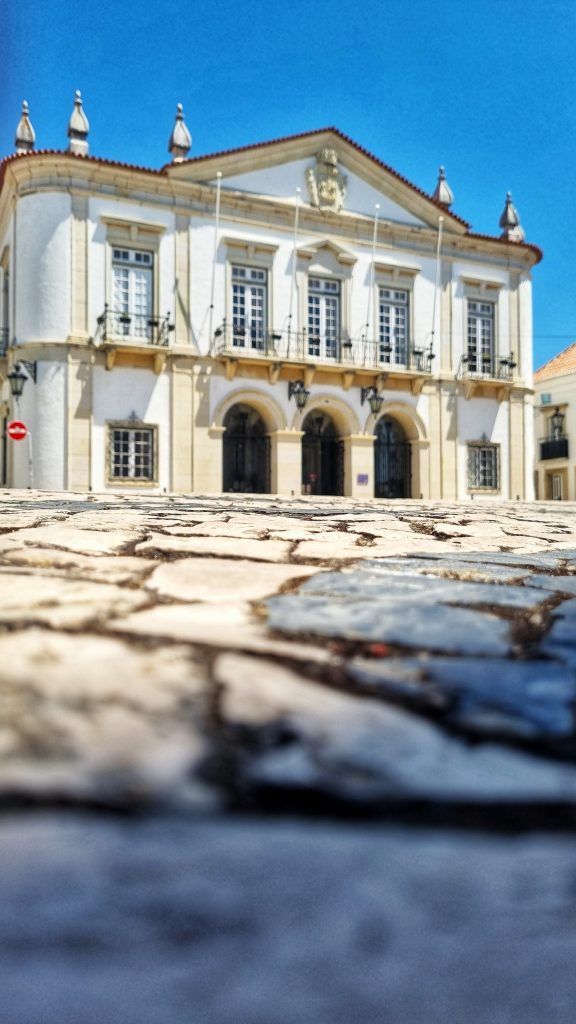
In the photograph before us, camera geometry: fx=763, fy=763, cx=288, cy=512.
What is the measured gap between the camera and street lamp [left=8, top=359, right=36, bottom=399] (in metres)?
17.2

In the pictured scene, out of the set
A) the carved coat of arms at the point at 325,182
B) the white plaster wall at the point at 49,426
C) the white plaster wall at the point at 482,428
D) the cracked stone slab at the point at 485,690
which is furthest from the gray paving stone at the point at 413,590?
the white plaster wall at the point at 482,428

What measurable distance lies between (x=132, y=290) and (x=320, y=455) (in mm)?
6807

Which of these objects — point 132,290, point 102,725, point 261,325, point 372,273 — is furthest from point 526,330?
A: point 102,725

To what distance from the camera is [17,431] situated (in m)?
17.5

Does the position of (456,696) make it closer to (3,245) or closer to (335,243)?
(335,243)

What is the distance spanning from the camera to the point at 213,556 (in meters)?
3.01

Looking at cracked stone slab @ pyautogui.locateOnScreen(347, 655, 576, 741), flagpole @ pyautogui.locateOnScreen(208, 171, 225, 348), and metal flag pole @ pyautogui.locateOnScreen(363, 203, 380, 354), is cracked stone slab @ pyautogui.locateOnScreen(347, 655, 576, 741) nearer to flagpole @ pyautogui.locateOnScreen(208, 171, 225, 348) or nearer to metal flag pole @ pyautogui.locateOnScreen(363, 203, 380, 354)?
flagpole @ pyautogui.locateOnScreen(208, 171, 225, 348)

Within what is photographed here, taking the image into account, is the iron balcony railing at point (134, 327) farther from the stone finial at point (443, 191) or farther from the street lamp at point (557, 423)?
the street lamp at point (557, 423)

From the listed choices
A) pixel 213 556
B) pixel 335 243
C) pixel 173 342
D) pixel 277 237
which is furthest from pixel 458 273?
pixel 213 556

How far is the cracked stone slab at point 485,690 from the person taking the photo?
1.17m

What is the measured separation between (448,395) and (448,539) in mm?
18554

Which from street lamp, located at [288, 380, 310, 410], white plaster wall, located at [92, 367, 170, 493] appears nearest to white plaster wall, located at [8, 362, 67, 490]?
white plaster wall, located at [92, 367, 170, 493]

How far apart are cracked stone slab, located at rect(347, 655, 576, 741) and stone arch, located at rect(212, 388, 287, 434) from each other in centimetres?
1815

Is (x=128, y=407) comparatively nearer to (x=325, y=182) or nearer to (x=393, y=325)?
(x=393, y=325)
